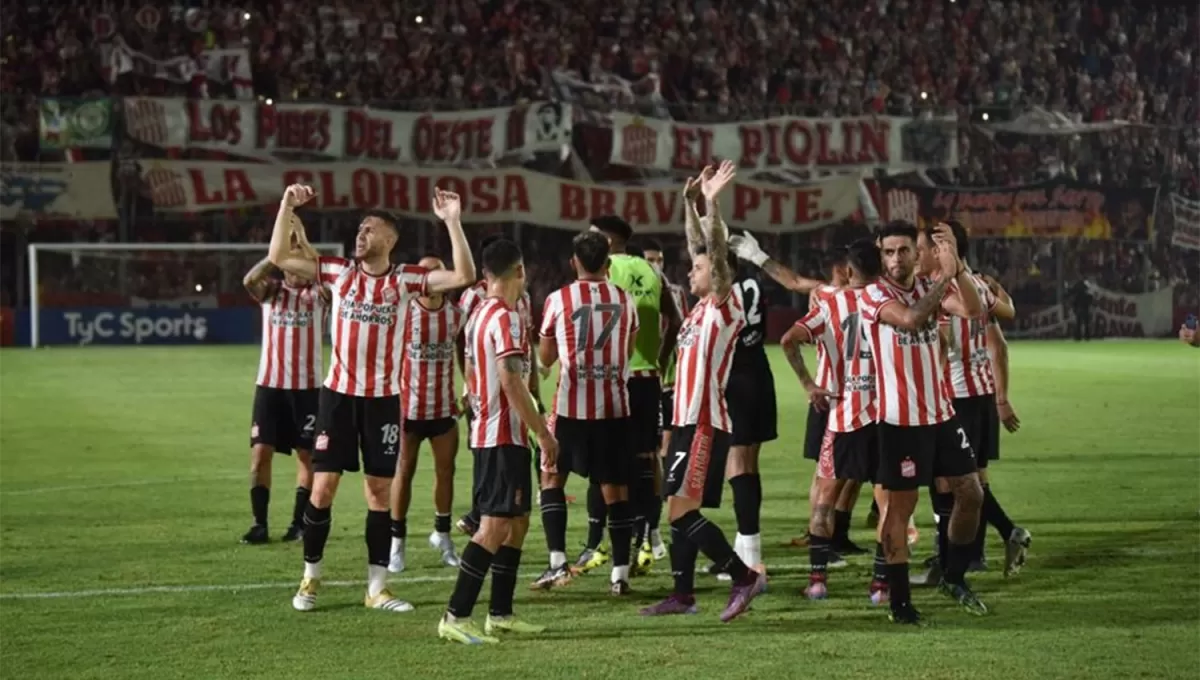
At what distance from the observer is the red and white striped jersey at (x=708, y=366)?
909 centimetres

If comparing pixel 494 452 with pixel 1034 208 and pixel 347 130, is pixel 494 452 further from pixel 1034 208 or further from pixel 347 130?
pixel 1034 208

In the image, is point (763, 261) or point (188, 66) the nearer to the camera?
point (763, 261)

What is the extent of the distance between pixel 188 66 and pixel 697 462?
28.3m

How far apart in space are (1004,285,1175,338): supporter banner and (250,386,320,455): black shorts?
29912 mm

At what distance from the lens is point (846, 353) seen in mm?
9648

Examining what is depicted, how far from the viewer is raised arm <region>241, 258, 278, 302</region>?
11.3 m

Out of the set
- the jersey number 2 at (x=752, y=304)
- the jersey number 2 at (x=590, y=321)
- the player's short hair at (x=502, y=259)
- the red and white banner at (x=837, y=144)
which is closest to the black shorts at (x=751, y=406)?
the jersey number 2 at (x=752, y=304)

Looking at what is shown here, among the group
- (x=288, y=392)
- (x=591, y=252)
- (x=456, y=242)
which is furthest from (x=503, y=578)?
(x=288, y=392)

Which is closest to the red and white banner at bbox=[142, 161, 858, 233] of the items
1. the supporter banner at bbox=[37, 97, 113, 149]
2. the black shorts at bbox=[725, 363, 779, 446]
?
the supporter banner at bbox=[37, 97, 113, 149]

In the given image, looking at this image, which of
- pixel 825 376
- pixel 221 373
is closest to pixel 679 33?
pixel 221 373

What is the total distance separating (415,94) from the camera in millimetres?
36938

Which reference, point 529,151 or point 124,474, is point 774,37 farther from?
point 124,474

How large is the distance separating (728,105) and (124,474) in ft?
75.4

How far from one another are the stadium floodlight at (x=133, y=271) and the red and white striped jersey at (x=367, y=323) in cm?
2528
